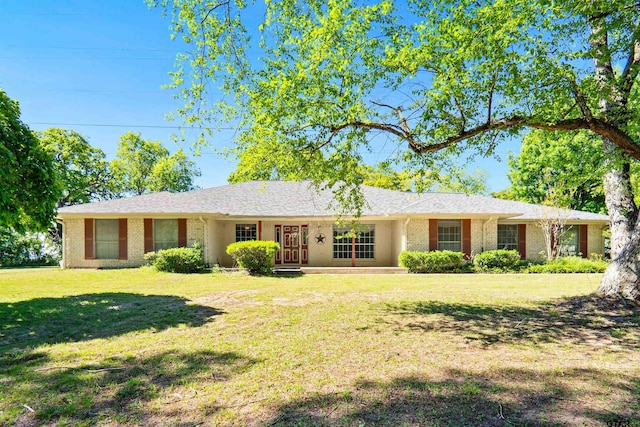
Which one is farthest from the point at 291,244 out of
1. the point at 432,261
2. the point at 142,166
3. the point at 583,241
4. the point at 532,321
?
the point at 142,166

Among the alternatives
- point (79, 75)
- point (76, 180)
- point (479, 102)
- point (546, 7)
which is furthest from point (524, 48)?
point (76, 180)

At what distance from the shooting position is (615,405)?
310cm

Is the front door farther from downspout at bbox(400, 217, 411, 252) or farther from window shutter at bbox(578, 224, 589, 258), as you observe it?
window shutter at bbox(578, 224, 589, 258)

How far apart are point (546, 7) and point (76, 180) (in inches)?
1183

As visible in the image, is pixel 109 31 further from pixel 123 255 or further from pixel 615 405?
pixel 615 405

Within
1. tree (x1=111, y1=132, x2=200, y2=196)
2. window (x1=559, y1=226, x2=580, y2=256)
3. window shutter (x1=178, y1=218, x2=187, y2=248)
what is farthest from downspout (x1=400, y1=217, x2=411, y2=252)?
tree (x1=111, y1=132, x2=200, y2=196)

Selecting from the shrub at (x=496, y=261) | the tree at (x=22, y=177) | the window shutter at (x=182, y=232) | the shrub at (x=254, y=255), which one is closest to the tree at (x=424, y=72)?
the tree at (x=22, y=177)

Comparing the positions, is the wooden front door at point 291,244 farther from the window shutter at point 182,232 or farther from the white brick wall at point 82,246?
the window shutter at point 182,232

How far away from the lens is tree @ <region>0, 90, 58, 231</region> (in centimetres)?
627

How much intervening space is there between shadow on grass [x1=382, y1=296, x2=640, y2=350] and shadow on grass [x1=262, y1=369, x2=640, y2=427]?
1.58 meters

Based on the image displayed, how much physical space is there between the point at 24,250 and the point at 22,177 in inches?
759

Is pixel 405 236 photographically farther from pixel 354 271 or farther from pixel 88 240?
pixel 88 240

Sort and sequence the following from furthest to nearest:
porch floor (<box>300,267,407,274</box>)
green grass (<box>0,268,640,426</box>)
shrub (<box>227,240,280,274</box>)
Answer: porch floor (<box>300,267,407,274</box>), shrub (<box>227,240,280,274</box>), green grass (<box>0,268,640,426</box>)

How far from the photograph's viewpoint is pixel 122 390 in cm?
342
